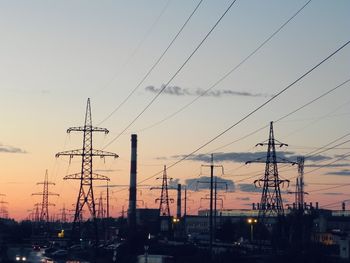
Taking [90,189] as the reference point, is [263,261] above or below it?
below

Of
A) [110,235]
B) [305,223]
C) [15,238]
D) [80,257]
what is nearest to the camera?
[80,257]

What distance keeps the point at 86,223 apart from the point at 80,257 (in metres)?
37.8

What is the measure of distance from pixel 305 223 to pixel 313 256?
165ft

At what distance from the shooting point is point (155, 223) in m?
163

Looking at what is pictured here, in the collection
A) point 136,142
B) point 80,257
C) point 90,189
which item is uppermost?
point 136,142

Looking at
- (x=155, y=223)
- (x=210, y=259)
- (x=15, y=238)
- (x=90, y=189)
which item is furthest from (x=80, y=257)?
(x=155, y=223)

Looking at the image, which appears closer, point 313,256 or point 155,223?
point 313,256

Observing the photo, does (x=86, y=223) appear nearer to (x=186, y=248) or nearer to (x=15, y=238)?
(x=15, y=238)

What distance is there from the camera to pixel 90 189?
77312 millimetres

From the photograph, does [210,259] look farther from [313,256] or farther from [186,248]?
[186,248]

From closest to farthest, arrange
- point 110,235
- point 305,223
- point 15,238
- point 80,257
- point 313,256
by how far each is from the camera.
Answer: point 313,256 < point 80,257 < point 305,223 < point 15,238 < point 110,235

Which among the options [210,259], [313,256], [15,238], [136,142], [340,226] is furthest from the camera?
[340,226]

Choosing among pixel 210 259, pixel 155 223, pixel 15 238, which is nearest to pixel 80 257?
pixel 210 259

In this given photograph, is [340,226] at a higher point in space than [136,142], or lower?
lower
